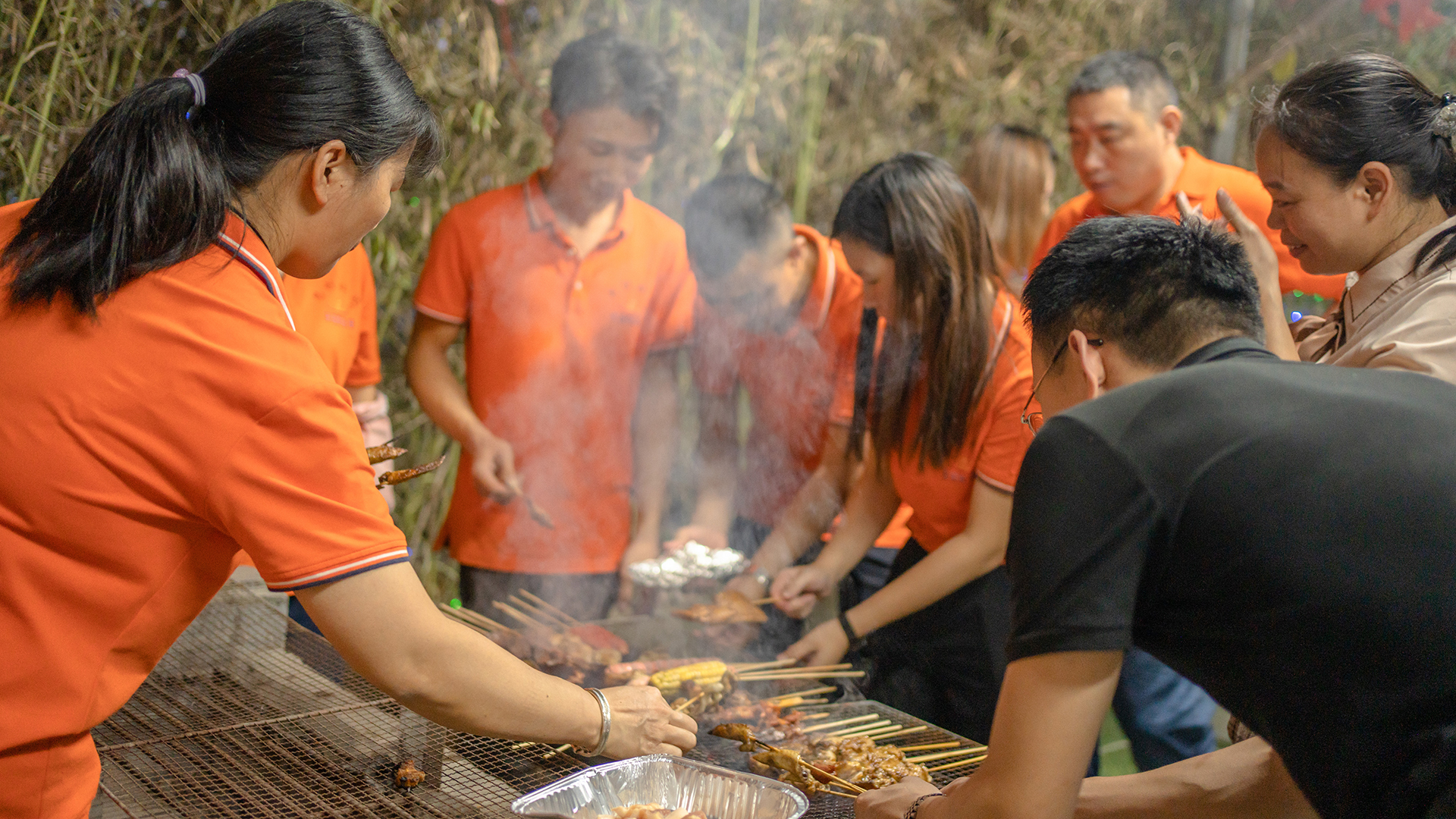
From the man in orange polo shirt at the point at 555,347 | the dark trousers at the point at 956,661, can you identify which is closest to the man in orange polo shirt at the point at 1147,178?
the dark trousers at the point at 956,661

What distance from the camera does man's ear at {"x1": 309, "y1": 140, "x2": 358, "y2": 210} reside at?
69.9 inches

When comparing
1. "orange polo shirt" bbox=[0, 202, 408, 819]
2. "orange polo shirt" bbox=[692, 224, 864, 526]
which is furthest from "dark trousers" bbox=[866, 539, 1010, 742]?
"orange polo shirt" bbox=[0, 202, 408, 819]

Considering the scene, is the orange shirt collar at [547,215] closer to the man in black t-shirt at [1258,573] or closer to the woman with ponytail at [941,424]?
the woman with ponytail at [941,424]

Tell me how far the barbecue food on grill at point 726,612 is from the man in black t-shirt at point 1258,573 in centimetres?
208

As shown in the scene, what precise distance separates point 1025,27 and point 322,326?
547 centimetres

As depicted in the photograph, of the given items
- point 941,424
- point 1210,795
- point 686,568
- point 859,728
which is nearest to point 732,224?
point 941,424

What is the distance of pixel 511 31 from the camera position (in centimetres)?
509

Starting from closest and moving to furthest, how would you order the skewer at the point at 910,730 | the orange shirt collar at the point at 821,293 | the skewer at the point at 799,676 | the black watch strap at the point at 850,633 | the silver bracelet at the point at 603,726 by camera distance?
the silver bracelet at the point at 603,726
the skewer at the point at 910,730
the skewer at the point at 799,676
the black watch strap at the point at 850,633
the orange shirt collar at the point at 821,293

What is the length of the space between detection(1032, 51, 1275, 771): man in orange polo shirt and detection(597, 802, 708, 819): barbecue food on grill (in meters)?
2.67

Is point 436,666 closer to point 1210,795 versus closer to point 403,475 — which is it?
point 403,475

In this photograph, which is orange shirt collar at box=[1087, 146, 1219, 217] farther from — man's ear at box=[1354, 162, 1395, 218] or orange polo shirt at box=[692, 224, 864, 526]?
man's ear at box=[1354, 162, 1395, 218]

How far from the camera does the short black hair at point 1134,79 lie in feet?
14.3

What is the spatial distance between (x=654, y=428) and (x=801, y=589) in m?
1.08

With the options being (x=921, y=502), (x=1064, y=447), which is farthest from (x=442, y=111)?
(x=1064, y=447)
